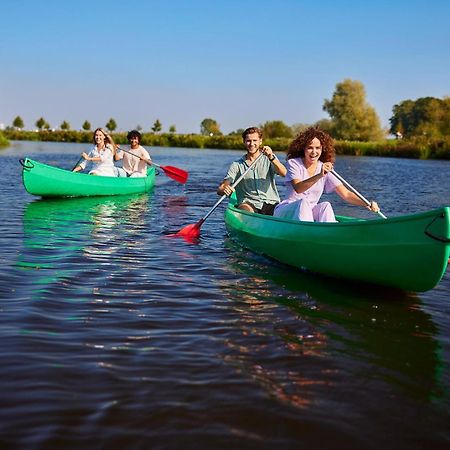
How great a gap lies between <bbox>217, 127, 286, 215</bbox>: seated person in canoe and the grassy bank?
Result: 3756 cm

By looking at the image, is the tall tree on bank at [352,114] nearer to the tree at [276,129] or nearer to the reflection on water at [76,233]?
the tree at [276,129]

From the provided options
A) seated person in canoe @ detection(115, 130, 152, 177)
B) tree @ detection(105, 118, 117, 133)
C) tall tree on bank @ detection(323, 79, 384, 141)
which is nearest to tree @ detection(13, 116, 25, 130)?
tree @ detection(105, 118, 117, 133)

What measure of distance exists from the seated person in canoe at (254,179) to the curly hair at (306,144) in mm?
1013

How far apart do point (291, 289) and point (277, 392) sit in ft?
7.70

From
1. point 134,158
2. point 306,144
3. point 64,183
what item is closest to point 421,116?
point 134,158

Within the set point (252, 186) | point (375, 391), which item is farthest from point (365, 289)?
point (252, 186)

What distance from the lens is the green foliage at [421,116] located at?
5953 centimetres

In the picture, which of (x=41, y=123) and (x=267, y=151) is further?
(x=41, y=123)

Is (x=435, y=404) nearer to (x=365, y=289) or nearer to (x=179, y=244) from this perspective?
(x=365, y=289)

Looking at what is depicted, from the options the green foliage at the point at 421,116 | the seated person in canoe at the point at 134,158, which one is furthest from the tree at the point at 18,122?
the seated person in canoe at the point at 134,158

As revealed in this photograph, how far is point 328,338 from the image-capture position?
413 cm

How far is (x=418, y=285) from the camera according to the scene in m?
4.91

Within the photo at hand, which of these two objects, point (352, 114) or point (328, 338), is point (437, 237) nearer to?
point (328, 338)

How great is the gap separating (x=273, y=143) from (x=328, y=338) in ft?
161
